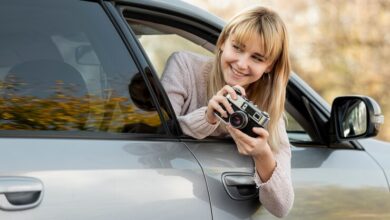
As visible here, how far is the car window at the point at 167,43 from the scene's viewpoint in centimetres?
317

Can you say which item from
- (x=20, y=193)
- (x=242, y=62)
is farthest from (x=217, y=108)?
(x=20, y=193)

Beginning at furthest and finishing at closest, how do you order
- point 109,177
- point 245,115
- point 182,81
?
point 182,81, point 245,115, point 109,177

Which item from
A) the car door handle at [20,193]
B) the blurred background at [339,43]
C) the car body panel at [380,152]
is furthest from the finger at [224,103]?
the blurred background at [339,43]

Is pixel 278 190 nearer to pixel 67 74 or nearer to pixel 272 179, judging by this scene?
pixel 272 179

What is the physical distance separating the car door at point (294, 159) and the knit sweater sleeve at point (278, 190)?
2.4 inches

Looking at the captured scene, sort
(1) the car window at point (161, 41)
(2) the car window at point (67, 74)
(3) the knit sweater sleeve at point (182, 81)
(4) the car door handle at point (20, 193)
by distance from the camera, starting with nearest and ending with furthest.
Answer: (4) the car door handle at point (20, 193), (2) the car window at point (67, 74), (3) the knit sweater sleeve at point (182, 81), (1) the car window at point (161, 41)

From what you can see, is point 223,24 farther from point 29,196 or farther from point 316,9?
point 316,9

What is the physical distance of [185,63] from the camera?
3066 millimetres

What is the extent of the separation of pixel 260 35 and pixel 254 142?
412mm

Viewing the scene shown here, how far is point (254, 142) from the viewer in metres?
2.63

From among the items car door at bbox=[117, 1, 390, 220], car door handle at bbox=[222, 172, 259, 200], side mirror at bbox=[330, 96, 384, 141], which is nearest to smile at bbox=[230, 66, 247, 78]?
car door at bbox=[117, 1, 390, 220]

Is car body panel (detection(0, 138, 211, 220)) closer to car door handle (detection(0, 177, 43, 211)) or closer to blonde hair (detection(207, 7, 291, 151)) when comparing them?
car door handle (detection(0, 177, 43, 211))

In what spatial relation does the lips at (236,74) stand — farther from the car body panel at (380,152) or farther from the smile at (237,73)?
the car body panel at (380,152)

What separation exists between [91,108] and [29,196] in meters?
0.49
